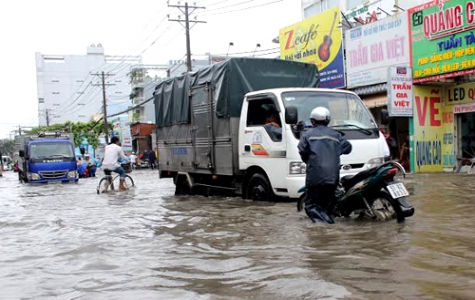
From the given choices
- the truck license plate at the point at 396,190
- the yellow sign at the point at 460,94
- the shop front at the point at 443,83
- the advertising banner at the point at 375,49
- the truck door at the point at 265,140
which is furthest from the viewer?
the advertising banner at the point at 375,49

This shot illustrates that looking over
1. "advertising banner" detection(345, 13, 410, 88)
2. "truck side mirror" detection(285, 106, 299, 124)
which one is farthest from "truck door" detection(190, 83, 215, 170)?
"advertising banner" detection(345, 13, 410, 88)

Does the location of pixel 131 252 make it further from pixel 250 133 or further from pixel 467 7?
pixel 467 7

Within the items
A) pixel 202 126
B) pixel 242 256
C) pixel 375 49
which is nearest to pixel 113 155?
pixel 202 126

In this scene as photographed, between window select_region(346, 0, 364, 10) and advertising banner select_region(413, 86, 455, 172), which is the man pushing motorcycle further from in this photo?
window select_region(346, 0, 364, 10)

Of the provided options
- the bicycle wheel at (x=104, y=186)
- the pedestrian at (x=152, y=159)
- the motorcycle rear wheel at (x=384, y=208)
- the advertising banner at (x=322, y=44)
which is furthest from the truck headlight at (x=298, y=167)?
the pedestrian at (x=152, y=159)

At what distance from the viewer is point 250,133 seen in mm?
8141

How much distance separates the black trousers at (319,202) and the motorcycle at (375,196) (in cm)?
20

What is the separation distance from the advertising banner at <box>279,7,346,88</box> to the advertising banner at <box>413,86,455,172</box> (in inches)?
133

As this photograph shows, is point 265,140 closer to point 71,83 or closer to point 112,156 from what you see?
point 112,156

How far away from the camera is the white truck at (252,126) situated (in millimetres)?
7457

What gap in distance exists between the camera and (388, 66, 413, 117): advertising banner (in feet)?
49.7

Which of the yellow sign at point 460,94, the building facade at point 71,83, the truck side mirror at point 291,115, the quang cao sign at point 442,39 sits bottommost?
the truck side mirror at point 291,115

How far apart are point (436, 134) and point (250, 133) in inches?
396

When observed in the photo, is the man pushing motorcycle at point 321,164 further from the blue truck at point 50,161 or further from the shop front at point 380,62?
the blue truck at point 50,161
